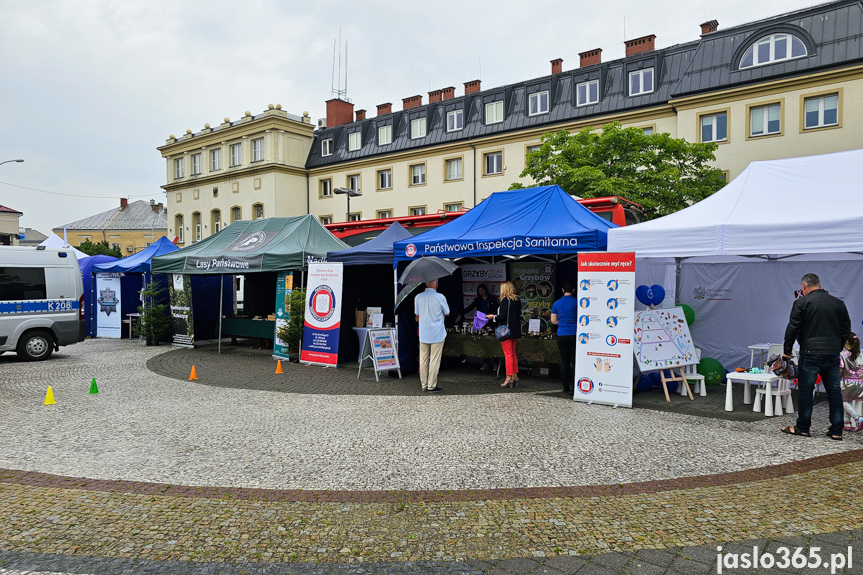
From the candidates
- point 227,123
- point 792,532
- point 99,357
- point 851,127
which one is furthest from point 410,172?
point 792,532

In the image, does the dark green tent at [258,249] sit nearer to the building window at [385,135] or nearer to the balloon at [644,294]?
the balloon at [644,294]

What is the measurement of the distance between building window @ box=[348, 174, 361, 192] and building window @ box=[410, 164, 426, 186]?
4.67m

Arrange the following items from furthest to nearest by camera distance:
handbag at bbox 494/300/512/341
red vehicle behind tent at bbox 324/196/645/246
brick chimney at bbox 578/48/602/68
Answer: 1. brick chimney at bbox 578/48/602/68
2. red vehicle behind tent at bbox 324/196/645/246
3. handbag at bbox 494/300/512/341

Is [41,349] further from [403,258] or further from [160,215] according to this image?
[160,215]

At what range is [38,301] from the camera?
13.3 meters

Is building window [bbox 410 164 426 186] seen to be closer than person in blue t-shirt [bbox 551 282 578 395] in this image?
No

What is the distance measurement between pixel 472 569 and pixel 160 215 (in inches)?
3553

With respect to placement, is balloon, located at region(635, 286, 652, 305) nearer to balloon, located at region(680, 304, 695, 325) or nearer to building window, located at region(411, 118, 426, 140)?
balloon, located at region(680, 304, 695, 325)

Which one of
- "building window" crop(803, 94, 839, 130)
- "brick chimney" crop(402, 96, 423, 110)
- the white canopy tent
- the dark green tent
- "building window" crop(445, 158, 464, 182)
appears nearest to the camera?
the white canopy tent

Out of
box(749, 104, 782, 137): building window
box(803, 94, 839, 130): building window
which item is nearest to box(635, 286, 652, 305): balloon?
box(803, 94, 839, 130): building window

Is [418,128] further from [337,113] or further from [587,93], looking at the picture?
[587,93]

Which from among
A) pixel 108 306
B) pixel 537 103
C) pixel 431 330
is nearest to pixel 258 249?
pixel 431 330

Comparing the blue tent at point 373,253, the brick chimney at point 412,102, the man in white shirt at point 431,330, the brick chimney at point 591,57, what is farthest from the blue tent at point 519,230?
the brick chimney at point 412,102

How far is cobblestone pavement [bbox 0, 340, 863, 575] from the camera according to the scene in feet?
12.6
